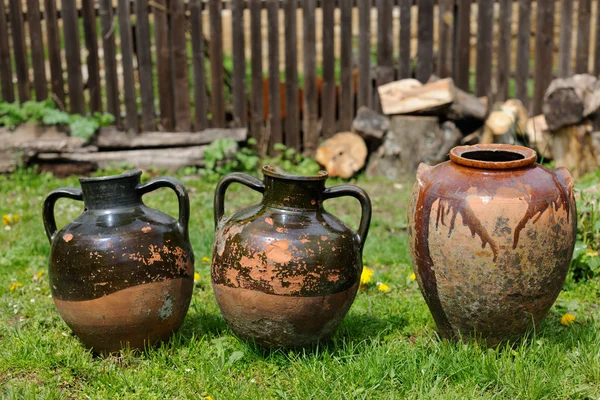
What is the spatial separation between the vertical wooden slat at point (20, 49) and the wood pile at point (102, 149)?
51 centimetres

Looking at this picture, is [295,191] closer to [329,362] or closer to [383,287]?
[329,362]

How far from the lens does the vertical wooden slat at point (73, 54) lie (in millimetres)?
7539

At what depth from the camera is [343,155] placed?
754 centimetres

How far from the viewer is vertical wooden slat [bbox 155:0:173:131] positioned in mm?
7523

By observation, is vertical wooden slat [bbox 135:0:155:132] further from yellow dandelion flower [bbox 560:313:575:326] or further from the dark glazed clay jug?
yellow dandelion flower [bbox 560:313:575:326]

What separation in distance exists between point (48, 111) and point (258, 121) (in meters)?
2.24

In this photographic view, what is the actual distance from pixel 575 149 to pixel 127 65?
4.78m

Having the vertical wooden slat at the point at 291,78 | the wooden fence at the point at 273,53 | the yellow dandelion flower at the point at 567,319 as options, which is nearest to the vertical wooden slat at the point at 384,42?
the wooden fence at the point at 273,53

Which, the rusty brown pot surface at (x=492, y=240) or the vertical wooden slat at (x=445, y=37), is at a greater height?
the vertical wooden slat at (x=445, y=37)

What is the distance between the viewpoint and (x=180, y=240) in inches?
140

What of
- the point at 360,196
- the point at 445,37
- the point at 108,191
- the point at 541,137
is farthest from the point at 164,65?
the point at 360,196

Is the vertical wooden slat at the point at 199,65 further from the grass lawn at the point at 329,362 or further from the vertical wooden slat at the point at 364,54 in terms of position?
the grass lawn at the point at 329,362

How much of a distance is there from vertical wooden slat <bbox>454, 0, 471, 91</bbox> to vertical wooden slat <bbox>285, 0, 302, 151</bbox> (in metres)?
1.73

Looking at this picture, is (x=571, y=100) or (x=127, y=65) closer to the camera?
(x=571, y=100)
